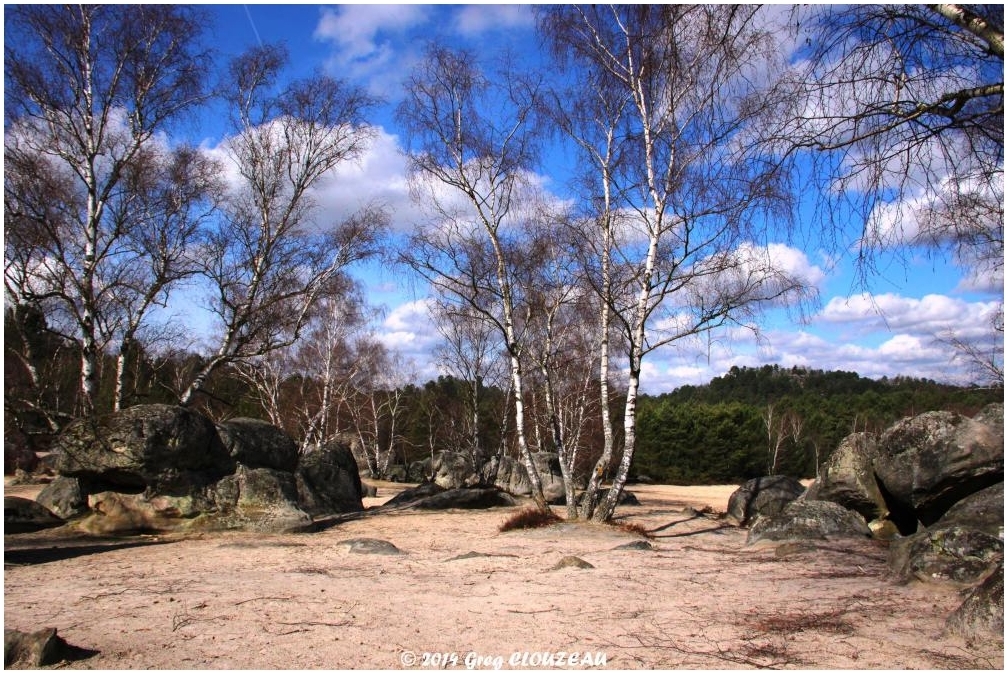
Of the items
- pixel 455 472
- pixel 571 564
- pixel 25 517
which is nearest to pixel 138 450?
pixel 25 517

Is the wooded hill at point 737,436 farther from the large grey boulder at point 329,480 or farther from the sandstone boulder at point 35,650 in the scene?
the sandstone boulder at point 35,650

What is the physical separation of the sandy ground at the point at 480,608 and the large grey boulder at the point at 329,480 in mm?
6242

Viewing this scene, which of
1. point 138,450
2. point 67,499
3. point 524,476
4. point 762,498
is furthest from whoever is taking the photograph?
point 524,476

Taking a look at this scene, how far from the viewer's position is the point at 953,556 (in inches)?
234

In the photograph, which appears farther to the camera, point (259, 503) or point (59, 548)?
point (259, 503)

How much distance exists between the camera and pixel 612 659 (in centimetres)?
447

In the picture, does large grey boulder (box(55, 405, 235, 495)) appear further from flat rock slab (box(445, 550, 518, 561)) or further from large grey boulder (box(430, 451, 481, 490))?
large grey boulder (box(430, 451, 481, 490))

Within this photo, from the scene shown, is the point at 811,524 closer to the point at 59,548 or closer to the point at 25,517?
the point at 59,548

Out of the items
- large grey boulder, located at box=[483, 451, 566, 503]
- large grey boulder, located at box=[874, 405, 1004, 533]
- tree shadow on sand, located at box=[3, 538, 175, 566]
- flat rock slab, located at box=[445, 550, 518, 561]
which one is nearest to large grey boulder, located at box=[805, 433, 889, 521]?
large grey boulder, located at box=[874, 405, 1004, 533]

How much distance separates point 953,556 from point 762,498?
31.4 feet

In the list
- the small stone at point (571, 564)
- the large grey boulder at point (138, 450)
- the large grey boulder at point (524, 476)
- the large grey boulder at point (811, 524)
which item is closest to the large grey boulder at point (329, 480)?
the large grey boulder at point (138, 450)

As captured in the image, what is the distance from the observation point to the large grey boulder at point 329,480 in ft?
52.0

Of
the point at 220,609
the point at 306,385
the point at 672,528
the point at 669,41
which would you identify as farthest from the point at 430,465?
the point at 669,41

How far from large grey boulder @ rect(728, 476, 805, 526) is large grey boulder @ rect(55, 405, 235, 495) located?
10.8 metres
